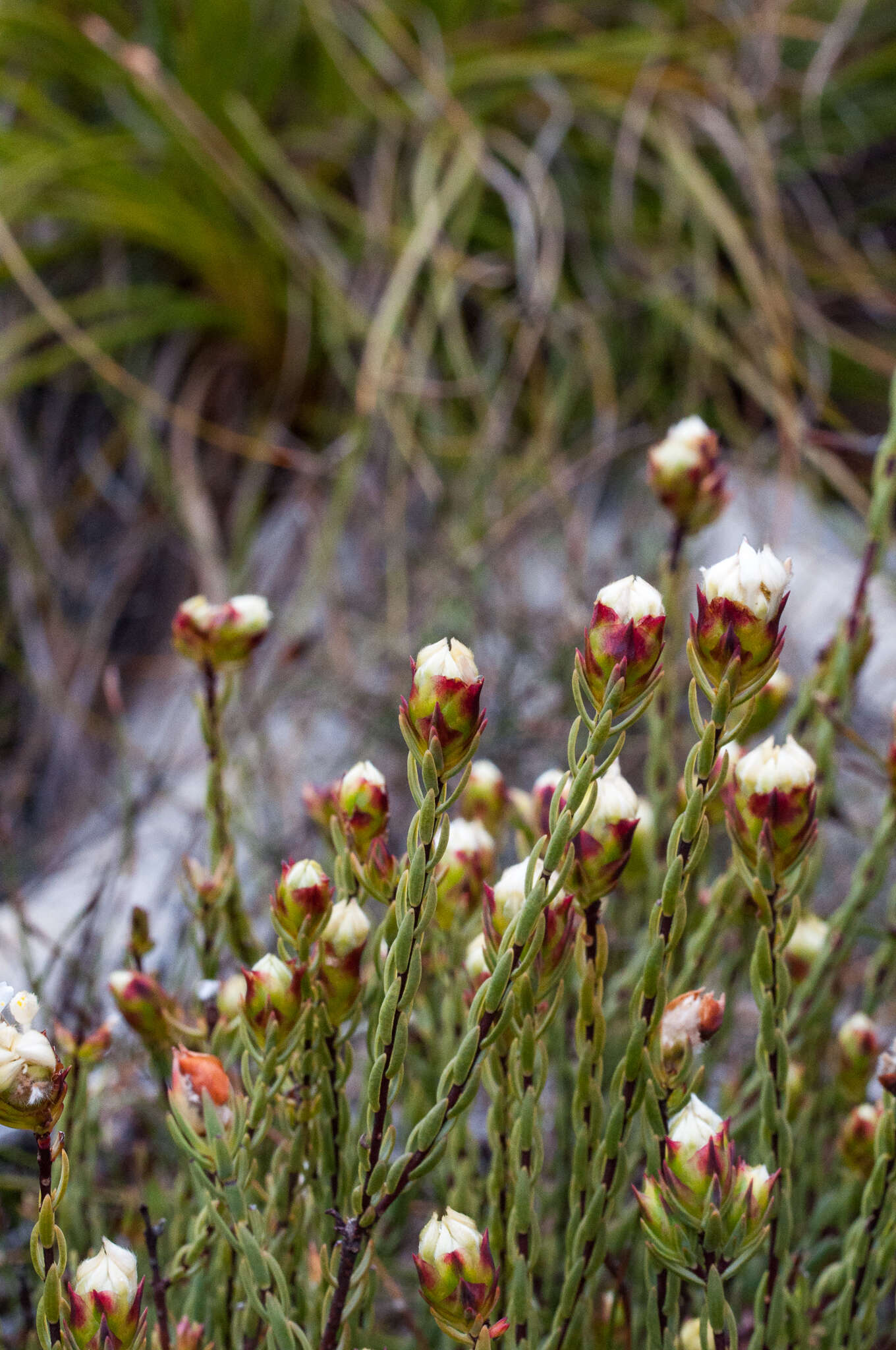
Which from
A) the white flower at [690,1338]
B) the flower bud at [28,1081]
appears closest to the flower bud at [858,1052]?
the white flower at [690,1338]

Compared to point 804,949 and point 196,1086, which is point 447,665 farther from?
point 804,949

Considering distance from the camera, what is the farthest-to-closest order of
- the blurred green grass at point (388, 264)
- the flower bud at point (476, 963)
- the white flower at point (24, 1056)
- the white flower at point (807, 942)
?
the blurred green grass at point (388, 264)
the white flower at point (807, 942)
the flower bud at point (476, 963)
the white flower at point (24, 1056)

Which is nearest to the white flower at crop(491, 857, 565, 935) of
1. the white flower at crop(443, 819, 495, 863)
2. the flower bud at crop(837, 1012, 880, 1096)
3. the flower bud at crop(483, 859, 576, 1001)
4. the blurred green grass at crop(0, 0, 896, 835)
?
the flower bud at crop(483, 859, 576, 1001)

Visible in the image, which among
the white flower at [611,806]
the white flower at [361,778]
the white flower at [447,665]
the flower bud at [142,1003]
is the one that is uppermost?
the white flower at [447,665]

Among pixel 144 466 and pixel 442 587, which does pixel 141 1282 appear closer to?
pixel 442 587

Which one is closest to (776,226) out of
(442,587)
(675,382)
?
(675,382)

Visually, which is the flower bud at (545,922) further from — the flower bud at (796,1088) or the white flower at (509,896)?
the flower bud at (796,1088)

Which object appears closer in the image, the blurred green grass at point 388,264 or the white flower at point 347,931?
the white flower at point 347,931
